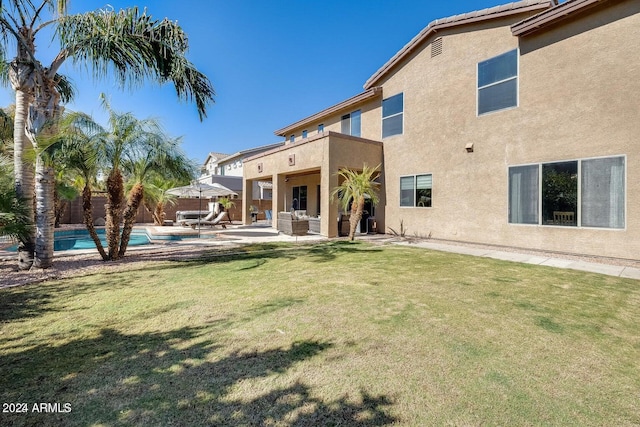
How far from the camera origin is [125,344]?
144 inches

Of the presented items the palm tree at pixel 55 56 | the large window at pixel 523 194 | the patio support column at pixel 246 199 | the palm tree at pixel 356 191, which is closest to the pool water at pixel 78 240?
the palm tree at pixel 55 56

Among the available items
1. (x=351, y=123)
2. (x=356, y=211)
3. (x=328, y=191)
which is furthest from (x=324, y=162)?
(x=351, y=123)

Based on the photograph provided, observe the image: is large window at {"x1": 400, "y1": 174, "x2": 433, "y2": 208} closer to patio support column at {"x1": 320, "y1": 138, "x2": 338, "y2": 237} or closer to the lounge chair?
patio support column at {"x1": 320, "y1": 138, "x2": 338, "y2": 237}

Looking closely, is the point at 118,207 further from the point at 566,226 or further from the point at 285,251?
the point at 566,226

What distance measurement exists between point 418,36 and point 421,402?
1473 cm

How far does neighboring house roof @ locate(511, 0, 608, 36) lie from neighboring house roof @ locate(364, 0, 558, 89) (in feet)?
2.57

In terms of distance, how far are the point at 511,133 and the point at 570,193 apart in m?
2.76

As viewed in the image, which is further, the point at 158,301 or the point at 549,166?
the point at 549,166

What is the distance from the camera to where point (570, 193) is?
9219 millimetres


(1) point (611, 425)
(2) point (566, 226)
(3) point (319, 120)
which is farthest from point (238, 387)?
(3) point (319, 120)

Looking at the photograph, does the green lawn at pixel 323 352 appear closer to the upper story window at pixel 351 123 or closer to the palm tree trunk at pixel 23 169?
the palm tree trunk at pixel 23 169

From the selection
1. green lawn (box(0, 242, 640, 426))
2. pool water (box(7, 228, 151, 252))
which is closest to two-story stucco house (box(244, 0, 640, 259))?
green lawn (box(0, 242, 640, 426))

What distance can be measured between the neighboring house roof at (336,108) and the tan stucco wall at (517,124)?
2.89ft

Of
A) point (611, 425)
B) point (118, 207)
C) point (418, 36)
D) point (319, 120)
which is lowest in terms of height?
point (611, 425)
